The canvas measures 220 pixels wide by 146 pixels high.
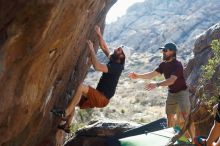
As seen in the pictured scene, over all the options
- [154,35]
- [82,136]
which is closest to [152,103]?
[82,136]

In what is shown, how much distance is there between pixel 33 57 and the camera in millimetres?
9547

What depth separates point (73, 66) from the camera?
45.9 feet

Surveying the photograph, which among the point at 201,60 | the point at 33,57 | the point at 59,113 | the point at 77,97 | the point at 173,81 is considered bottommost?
the point at 59,113

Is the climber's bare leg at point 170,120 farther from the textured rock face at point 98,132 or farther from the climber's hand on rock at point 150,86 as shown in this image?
the climber's hand on rock at point 150,86

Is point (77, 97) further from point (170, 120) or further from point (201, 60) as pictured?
point (201, 60)

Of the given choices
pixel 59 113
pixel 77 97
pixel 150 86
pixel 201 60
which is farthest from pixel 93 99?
pixel 201 60

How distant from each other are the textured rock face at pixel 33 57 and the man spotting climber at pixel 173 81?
2544 mm

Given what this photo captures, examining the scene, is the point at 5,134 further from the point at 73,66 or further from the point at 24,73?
the point at 73,66

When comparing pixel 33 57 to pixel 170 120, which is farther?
pixel 170 120

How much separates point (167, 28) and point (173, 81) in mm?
151771

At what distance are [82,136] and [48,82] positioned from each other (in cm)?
634

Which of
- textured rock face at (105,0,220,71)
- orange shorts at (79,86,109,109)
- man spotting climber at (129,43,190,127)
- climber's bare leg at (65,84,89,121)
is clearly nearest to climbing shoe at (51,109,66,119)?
climber's bare leg at (65,84,89,121)

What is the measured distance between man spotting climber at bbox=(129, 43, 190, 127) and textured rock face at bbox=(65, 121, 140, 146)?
3.04m

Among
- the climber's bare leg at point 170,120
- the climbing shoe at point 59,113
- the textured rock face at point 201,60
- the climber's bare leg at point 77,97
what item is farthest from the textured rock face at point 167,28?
the climber's bare leg at point 77,97
